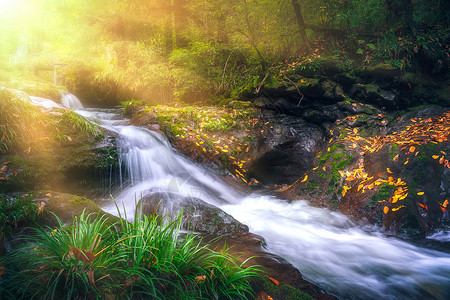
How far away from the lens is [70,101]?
40.4 feet

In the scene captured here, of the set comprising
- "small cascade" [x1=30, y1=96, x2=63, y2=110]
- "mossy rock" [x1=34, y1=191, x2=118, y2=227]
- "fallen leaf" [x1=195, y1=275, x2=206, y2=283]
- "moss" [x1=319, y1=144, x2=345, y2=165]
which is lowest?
"fallen leaf" [x1=195, y1=275, x2=206, y2=283]

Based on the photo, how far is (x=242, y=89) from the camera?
27.4ft

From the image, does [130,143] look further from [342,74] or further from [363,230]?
[342,74]

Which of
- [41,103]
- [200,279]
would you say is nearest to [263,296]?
[200,279]

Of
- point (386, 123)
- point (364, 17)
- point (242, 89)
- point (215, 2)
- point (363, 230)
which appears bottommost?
point (363, 230)

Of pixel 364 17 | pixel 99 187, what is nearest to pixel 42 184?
pixel 99 187

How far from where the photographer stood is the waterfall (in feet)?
38.8

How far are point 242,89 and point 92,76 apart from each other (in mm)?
9427

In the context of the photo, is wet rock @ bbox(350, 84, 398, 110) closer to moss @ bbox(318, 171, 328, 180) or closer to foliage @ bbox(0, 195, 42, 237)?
moss @ bbox(318, 171, 328, 180)

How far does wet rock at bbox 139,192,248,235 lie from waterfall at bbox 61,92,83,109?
10.9 m

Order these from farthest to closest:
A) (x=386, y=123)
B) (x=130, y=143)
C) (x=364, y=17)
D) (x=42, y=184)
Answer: (x=364, y=17)
(x=386, y=123)
(x=130, y=143)
(x=42, y=184)

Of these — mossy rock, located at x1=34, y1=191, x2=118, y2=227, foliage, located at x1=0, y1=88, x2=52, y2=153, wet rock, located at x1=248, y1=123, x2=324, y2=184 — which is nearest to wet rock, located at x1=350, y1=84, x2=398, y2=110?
wet rock, located at x1=248, y1=123, x2=324, y2=184

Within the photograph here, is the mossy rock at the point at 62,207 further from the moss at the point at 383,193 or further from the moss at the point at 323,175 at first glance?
the moss at the point at 323,175

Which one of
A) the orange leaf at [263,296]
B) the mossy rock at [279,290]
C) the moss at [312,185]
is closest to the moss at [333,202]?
the moss at [312,185]
